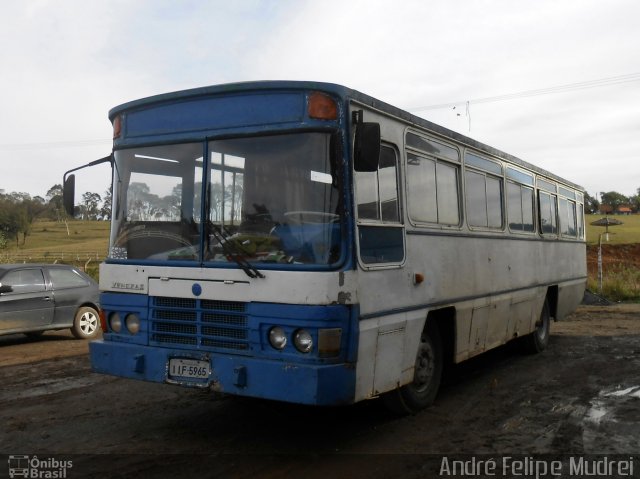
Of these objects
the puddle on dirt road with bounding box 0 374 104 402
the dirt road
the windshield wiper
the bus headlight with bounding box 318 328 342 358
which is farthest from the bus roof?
the puddle on dirt road with bounding box 0 374 104 402

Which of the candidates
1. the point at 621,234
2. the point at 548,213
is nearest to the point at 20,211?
the point at 621,234

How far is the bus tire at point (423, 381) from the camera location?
6.27 meters

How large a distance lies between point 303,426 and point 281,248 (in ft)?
6.50

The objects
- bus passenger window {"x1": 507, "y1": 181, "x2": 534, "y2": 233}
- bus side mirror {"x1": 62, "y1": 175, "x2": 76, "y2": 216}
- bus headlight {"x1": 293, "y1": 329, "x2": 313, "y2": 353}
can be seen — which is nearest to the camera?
bus headlight {"x1": 293, "y1": 329, "x2": 313, "y2": 353}

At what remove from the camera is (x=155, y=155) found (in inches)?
235

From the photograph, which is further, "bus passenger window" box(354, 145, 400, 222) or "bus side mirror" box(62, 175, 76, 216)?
"bus side mirror" box(62, 175, 76, 216)

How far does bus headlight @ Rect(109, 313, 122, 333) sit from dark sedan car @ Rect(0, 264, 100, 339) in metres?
6.24

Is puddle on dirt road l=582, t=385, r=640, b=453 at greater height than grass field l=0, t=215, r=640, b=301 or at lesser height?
lesser

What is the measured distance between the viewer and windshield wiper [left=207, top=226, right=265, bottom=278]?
17.0 feet

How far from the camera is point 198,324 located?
5488mm

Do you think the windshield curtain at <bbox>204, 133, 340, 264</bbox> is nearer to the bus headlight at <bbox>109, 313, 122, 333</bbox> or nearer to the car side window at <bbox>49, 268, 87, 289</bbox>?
the bus headlight at <bbox>109, 313, 122, 333</bbox>

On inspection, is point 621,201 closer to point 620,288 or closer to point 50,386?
point 620,288

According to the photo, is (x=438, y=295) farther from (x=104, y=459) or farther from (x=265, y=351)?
(x=104, y=459)

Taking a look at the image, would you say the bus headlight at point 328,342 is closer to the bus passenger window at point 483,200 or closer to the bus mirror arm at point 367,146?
the bus mirror arm at point 367,146
